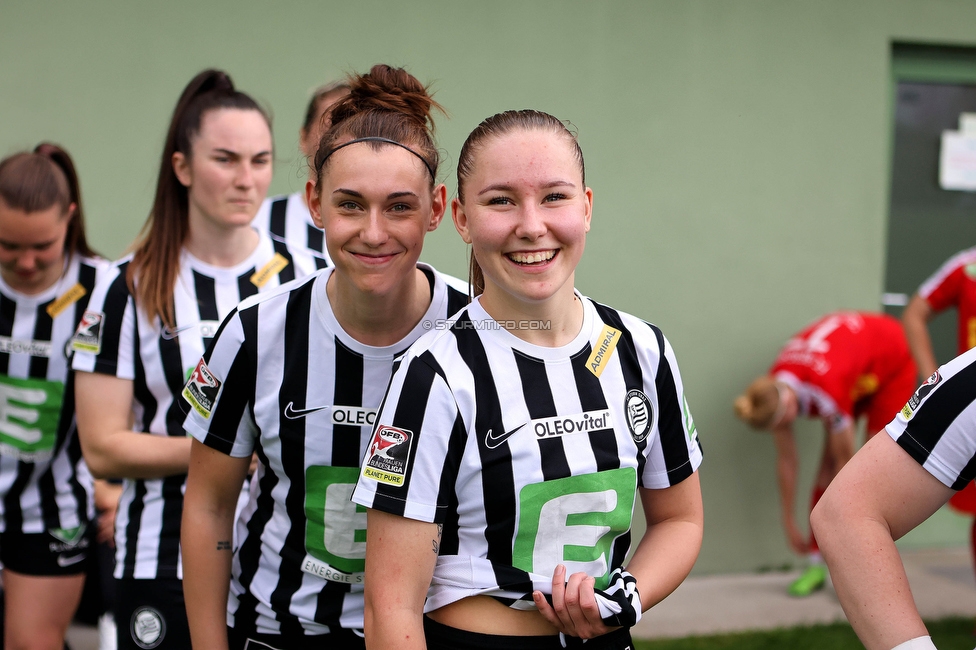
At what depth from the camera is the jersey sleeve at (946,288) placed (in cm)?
454

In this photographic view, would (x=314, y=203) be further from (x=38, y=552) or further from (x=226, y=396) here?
(x=38, y=552)

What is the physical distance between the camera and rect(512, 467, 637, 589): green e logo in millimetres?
1638

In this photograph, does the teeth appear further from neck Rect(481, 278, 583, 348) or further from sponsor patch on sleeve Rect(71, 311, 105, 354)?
sponsor patch on sleeve Rect(71, 311, 105, 354)

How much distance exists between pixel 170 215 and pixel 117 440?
2.13 feet

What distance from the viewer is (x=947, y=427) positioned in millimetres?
1511

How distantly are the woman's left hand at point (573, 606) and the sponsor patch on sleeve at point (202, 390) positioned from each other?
30.5 inches

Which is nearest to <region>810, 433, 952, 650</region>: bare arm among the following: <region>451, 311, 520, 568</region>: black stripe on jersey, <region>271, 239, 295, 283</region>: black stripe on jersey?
<region>451, 311, 520, 568</region>: black stripe on jersey

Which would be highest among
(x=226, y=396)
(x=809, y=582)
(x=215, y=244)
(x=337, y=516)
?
(x=215, y=244)

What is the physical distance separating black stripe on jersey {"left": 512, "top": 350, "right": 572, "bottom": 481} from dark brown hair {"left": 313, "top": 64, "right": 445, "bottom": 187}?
43 centimetres

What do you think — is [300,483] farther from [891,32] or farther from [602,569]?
[891,32]

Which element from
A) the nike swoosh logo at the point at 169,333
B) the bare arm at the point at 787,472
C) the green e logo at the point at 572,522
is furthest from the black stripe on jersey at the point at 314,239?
the bare arm at the point at 787,472

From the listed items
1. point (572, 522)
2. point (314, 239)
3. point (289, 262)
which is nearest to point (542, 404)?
point (572, 522)

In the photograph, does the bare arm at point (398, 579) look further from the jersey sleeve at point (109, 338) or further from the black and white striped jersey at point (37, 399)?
the black and white striped jersey at point (37, 399)

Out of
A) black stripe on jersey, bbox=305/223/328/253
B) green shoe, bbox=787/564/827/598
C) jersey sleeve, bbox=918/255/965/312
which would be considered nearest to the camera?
black stripe on jersey, bbox=305/223/328/253
